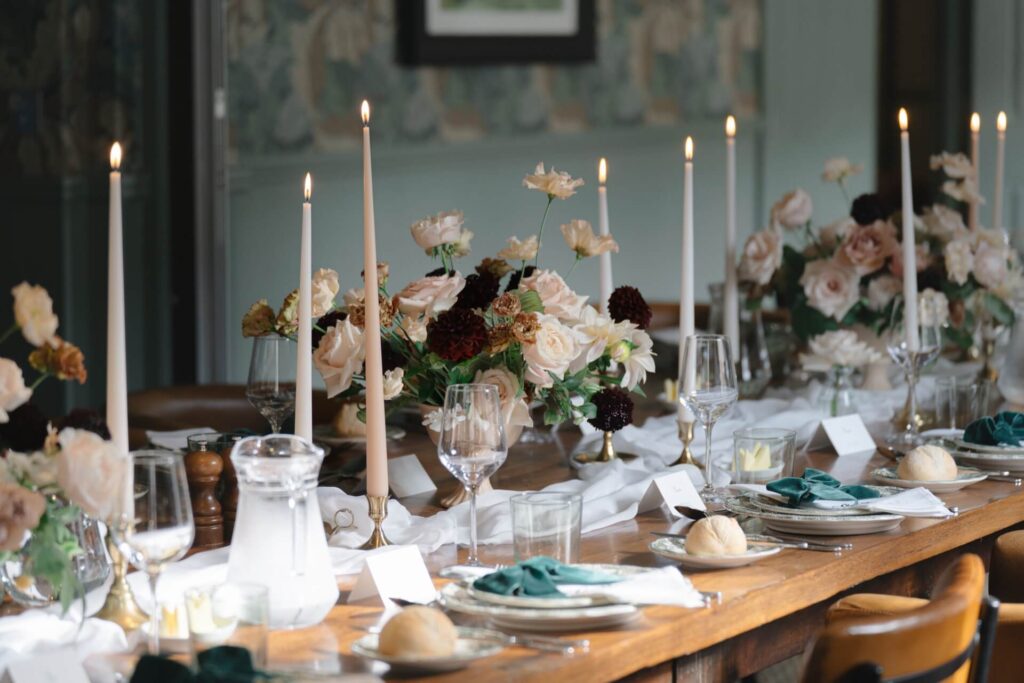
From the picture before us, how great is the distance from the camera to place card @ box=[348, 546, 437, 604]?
1.39 meters

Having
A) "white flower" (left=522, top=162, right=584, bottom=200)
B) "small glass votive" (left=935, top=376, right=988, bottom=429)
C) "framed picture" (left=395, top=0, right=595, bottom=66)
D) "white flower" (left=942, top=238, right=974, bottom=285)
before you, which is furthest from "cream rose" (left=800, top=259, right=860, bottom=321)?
"framed picture" (left=395, top=0, right=595, bottom=66)

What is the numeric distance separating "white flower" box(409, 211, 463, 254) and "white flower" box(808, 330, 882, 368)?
1018mm


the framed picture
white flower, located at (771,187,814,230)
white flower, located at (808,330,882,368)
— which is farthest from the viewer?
the framed picture

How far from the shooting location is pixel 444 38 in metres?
4.73

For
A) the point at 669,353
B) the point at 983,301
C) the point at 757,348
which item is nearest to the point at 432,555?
the point at 757,348

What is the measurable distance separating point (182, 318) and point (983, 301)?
2.23 metres

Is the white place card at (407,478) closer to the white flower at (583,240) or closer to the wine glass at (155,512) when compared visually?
the white flower at (583,240)

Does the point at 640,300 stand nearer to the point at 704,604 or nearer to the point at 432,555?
the point at 432,555

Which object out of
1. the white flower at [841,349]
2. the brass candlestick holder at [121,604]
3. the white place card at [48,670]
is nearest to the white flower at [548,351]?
the brass candlestick holder at [121,604]

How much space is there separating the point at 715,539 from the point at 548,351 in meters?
0.35

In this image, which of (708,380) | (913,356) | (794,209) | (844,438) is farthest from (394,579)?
(794,209)

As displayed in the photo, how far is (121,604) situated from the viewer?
4.32 feet

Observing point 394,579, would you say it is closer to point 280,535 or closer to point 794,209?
point 280,535

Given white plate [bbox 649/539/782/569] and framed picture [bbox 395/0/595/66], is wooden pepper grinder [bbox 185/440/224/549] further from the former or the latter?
framed picture [bbox 395/0/595/66]
